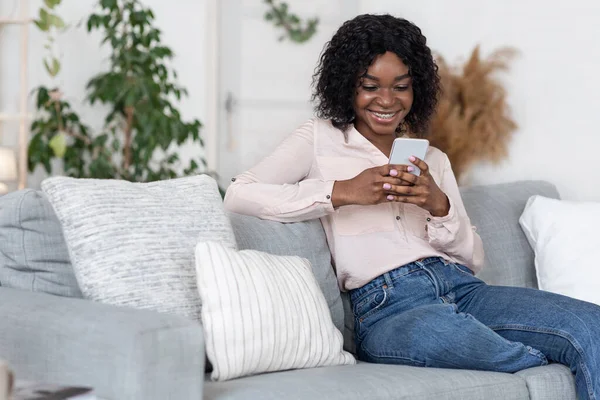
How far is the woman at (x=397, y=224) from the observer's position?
6.48 ft

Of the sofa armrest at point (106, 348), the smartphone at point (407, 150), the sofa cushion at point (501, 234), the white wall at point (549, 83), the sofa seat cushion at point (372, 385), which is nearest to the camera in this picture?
the sofa armrest at point (106, 348)

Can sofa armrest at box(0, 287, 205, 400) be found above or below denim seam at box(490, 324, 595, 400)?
above

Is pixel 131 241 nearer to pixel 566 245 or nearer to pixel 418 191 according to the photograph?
pixel 418 191

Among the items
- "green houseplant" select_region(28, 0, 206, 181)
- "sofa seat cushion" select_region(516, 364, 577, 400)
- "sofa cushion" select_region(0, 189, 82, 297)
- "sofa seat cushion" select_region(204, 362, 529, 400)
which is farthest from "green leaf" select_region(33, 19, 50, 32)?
"sofa seat cushion" select_region(516, 364, 577, 400)

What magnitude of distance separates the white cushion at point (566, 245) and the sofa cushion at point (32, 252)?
140 cm

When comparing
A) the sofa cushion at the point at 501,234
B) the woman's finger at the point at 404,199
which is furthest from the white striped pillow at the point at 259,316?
the sofa cushion at the point at 501,234

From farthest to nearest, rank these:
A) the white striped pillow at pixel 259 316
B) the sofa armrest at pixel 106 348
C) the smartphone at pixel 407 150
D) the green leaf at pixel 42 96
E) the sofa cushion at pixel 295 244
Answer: the green leaf at pixel 42 96
the sofa cushion at pixel 295 244
the smartphone at pixel 407 150
the white striped pillow at pixel 259 316
the sofa armrest at pixel 106 348

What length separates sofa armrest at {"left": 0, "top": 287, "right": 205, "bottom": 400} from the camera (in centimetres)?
144

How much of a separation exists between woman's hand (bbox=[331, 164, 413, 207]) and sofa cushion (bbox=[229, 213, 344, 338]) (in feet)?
0.55

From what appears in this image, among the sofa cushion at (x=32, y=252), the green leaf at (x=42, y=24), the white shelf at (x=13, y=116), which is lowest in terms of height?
the sofa cushion at (x=32, y=252)

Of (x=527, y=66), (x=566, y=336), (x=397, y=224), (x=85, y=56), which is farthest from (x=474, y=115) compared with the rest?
(x=85, y=56)

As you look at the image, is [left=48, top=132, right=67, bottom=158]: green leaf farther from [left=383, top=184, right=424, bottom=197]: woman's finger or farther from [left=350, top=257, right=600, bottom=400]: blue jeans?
[left=383, top=184, right=424, bottom=197]: woman's finger

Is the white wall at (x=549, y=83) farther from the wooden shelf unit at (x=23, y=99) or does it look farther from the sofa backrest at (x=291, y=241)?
the wooden shelf unit at (x=23, y=99)

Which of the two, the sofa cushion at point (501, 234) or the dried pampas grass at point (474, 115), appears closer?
the sofa cushion at point (501, 234)
